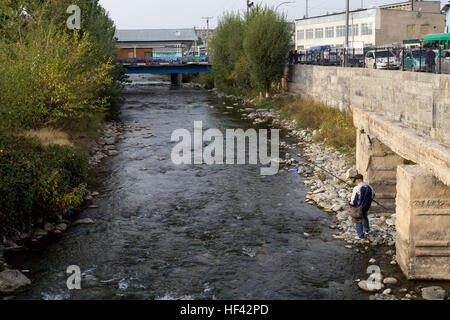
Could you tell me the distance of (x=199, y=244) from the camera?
12727mm

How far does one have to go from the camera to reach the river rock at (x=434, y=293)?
9562 mm

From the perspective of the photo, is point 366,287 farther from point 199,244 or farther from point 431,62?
point 431,62

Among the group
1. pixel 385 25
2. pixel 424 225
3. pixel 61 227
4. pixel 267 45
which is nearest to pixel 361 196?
pixel 424 225

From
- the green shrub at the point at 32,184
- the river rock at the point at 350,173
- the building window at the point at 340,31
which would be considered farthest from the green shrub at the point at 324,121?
the building window at the point at 340,31

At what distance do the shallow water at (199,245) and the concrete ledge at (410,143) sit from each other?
2613 millimetres

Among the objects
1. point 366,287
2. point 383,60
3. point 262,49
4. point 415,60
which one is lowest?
point 366,287

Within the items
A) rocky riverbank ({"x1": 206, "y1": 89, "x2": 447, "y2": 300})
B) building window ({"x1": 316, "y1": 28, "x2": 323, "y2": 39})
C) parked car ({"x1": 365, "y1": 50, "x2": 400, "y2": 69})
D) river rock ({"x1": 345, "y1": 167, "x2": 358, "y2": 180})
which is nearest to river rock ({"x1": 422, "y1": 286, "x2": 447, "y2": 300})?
rocky riverbank ({"x1": 206, "y1": 89, "x2": 447, "y2": 300})

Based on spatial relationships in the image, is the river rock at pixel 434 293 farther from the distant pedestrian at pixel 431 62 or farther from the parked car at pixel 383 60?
the parked car at pixel 383 60

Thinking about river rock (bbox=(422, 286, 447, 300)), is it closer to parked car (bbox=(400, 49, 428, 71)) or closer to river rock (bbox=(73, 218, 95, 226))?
river rock (bbox=(73, 218, 95, 226))

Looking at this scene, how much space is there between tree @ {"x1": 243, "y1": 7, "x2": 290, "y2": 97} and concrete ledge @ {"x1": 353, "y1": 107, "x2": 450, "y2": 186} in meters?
25.1

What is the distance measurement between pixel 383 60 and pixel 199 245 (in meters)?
19.0

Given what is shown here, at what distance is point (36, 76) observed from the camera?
60.0 feet
